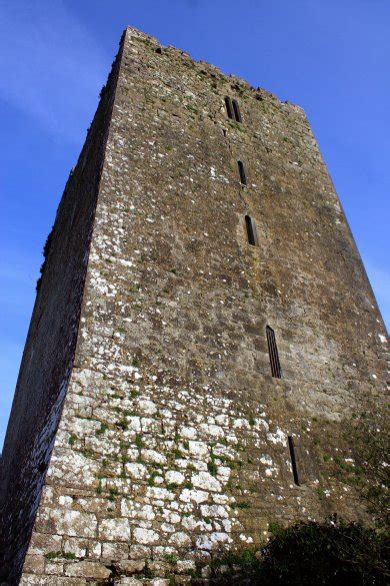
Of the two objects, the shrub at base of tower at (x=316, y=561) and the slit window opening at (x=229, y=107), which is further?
the slit window opening at (x=229, y=107)

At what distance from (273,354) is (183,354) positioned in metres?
1.97

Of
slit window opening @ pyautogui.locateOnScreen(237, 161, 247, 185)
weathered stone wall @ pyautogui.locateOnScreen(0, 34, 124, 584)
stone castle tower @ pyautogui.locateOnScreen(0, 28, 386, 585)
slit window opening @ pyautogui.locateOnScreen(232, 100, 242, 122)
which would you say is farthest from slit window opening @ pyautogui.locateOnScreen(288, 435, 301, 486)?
slit window opening @ pyautogui.locateOnScreen(232, 100, 242, 122)

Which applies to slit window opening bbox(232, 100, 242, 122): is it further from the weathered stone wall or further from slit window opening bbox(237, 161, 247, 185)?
the weathered stone wall

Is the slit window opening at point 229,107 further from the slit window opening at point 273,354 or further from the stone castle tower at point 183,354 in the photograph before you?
the slit window opening at point 273,354

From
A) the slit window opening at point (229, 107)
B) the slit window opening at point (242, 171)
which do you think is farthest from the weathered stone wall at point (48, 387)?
the slit window opening at point (242, 171)

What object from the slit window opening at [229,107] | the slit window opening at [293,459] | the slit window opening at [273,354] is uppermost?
the slit window opening at [229,107]

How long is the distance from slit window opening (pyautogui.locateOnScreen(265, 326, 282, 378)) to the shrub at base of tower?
2.94 meters

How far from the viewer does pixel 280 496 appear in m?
7.47

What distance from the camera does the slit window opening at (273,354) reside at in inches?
351

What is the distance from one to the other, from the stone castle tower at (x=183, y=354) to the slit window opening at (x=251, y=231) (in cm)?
5

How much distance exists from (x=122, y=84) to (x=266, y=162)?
4.15 meters

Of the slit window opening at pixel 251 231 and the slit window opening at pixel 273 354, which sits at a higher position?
the slit window opening at pixel 251 231

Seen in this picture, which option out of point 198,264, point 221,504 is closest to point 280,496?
point 221,504

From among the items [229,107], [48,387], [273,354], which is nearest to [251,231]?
[273,354]
